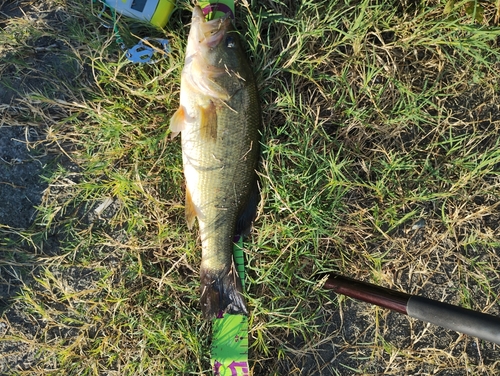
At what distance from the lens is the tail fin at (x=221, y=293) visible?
239 centimetres

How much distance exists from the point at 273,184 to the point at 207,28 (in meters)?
0.95

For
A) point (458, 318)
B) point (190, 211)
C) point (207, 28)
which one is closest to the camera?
point (458, 318)

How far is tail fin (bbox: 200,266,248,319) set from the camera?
2.39 meters

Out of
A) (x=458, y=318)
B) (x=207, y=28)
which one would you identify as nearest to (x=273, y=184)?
(x=207, y=28)

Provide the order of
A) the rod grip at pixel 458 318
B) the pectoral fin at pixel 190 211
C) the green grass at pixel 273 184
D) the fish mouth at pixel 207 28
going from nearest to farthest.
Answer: the rod grip at pixel 458 318, the fish mouth at pixel 207 28, the pectoral fin at pixel 190 211, the green grass at pixel 273 184

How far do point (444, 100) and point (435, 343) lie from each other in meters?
1.57

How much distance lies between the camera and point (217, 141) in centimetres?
221

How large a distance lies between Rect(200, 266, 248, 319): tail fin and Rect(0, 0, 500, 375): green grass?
0.38 ft

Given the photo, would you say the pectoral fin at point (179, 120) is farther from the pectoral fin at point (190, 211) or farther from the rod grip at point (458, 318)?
the rod grip at point (458, 318)

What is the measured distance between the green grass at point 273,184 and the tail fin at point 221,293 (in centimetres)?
11

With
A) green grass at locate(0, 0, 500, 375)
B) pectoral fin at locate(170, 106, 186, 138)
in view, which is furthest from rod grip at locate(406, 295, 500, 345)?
pectoral fin at locate(170, 106, 186, 138)

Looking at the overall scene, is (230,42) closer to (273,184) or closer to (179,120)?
(179,120)

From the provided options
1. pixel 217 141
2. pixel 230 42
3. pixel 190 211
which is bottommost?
pixel 190 211

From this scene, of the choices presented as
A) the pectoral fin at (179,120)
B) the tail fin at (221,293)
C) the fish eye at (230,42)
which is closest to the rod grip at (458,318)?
the tail fin at (221,293)
